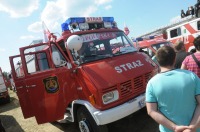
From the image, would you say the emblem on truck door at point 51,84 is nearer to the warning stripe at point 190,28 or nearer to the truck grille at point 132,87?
the truck grille at point 132,87

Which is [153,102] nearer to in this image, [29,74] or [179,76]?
[179,76]

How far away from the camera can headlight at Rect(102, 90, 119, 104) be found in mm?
4377

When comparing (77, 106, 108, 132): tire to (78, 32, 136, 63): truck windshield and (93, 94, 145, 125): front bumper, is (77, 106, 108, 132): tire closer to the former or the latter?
(93, 94, 145, 125): front bumper

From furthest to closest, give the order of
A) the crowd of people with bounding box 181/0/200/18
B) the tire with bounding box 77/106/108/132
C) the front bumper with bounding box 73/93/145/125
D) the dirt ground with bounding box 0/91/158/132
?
the crowd of people with bounding box 181/0/200/18 → the dirt ground with bounding box 0/91/158/132 → the tire with bounding box 77/106/108/132 → the front bumper with bounding box 73/93/145/125

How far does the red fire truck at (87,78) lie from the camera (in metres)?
4.45

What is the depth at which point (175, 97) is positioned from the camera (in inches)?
90.7

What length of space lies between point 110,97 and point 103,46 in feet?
4.83

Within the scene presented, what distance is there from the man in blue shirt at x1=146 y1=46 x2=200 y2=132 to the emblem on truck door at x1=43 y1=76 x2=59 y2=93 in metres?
3.13

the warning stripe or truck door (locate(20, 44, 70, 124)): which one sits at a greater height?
the warning stripe

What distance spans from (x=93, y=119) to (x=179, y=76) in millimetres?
2529

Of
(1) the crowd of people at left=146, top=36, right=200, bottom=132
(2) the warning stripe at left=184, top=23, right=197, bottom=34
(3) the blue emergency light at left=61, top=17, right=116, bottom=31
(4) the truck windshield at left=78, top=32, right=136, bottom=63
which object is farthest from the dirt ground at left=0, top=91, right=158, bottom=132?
(2) the warning stripe at left=184, top=23, right=197, bottom=34

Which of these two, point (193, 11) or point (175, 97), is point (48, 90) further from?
point (193, 11)

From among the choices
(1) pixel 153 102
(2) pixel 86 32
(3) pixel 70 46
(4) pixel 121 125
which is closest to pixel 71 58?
(3) pixel 70 46

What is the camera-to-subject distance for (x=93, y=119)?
4.52 meters
